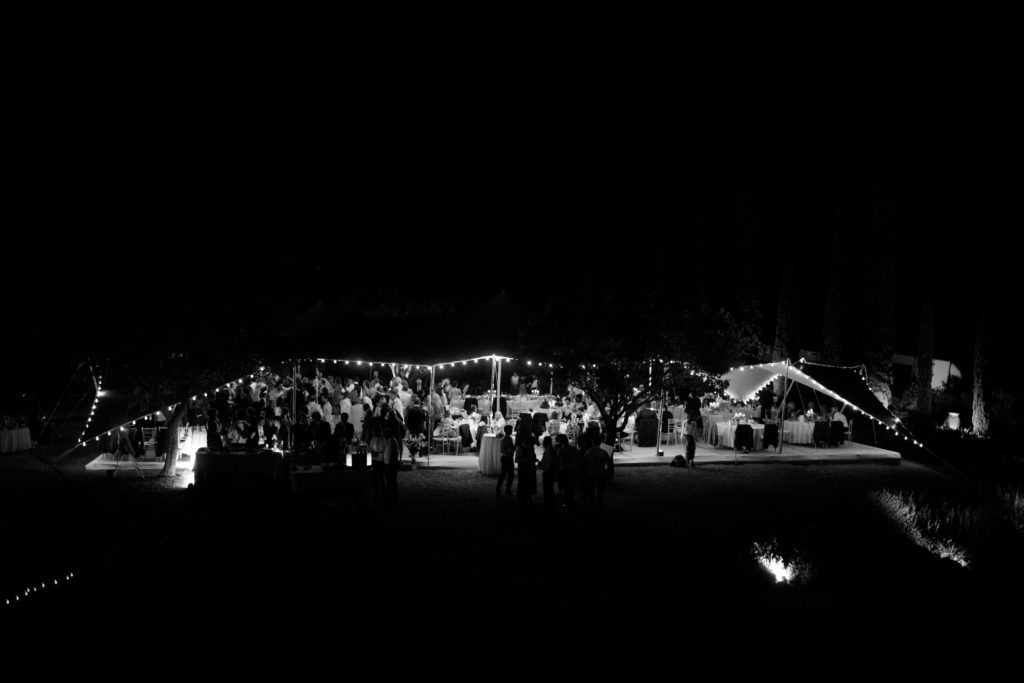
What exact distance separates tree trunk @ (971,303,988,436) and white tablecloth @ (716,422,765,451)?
22.4 ft

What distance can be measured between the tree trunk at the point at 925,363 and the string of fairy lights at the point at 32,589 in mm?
22544

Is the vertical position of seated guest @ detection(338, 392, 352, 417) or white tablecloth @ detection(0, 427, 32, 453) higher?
seated guest @ detection(338, 392, 352, 417)

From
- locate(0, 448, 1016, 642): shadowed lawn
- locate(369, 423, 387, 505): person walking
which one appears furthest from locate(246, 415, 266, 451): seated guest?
locate(369, 423, 387, 505): person walking

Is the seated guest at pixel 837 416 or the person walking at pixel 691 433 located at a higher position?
the seated guest at pixel 837 416

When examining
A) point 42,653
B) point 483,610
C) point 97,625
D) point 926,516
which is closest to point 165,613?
point 97,625

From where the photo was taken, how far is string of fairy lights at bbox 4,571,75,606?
258 inches

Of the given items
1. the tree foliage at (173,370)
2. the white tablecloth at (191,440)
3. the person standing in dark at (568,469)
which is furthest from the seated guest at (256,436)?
the person standing in dark at (568,469)

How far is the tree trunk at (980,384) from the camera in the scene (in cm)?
2019

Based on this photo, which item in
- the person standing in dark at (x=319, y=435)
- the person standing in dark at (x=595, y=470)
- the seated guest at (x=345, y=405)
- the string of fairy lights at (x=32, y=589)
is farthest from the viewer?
the seated guest at (x=345, y=405)

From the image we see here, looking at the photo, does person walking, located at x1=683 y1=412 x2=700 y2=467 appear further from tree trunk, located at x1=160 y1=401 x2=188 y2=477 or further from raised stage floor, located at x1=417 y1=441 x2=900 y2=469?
tree trunk, located at x1=160 y1=401 x2=188 y2=477

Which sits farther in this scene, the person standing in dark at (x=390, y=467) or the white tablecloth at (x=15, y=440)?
the white tablecloth at (x=15, y=440)

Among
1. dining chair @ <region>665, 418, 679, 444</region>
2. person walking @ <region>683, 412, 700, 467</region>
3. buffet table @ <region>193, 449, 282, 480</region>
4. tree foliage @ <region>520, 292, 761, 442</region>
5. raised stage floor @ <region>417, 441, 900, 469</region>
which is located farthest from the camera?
dining chair @ <region>665, 418, 679, 444</region>

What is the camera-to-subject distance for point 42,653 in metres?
5.66

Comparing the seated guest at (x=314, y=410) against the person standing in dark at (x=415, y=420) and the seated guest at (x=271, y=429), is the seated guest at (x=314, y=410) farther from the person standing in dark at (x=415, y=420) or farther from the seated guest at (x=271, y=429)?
the person standing in dark at (x=415, y=420)
